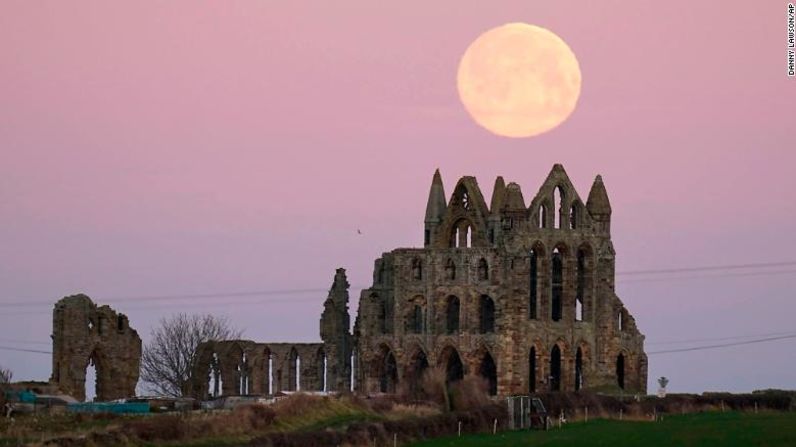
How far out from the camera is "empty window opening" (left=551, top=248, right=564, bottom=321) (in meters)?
124

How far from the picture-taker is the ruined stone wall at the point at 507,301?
397 ft

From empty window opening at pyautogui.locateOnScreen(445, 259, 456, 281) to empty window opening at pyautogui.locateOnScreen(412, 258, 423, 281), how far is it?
1.43m

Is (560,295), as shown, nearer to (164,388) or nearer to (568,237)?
(568,237)

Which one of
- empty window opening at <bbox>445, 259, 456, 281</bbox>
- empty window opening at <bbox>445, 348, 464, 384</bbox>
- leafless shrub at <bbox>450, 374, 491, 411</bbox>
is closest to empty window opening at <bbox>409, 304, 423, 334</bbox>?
empty window opening at <bbox>445, 348, 464, 384</bbox>

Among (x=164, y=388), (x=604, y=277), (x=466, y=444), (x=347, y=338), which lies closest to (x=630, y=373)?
(x=604, y=277)

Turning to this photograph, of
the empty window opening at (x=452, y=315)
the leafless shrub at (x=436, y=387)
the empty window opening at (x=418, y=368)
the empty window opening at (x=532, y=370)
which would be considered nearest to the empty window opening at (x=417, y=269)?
the empty window opening at (x=452, y=315)

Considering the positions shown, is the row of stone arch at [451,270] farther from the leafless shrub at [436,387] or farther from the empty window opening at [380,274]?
the leafless shrub at [436,387]

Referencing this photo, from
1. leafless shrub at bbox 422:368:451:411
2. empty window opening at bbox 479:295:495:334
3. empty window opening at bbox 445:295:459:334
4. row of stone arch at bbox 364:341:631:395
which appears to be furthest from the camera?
empty window opening at bbox 445:295:459:334

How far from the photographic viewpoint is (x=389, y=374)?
12475cm

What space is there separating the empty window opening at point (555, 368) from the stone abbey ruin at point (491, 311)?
7cm

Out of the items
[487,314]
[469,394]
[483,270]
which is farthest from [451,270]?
[469,394]

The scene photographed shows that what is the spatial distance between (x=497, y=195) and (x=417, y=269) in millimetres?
5367

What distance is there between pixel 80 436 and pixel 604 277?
51648 mm

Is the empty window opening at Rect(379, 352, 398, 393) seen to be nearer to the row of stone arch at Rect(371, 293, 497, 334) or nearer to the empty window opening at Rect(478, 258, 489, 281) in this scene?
the row of stone arch at Rect(371, 293, 497, 334)
